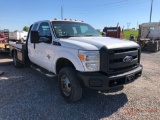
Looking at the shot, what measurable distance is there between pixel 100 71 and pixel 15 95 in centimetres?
253

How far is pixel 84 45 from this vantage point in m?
3.75

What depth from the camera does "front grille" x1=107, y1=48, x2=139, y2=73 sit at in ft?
12.1

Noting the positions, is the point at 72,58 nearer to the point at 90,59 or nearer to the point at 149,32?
the point at 90,59

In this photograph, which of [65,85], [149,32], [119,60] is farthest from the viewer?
[149,32]

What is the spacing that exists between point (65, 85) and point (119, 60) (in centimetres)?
149

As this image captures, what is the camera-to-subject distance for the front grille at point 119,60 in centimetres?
368

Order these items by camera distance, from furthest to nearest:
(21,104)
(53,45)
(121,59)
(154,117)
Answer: (53,45) < (21,104) < (121,59) < (154,117)

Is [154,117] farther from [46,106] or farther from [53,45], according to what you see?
[53,45]

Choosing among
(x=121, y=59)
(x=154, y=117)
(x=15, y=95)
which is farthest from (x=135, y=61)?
(x=15, y=95)

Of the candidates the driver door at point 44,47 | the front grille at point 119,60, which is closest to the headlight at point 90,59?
the front grille at point 119,60

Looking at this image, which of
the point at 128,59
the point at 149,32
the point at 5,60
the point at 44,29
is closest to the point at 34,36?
the point at 44,29

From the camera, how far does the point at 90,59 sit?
3635mm

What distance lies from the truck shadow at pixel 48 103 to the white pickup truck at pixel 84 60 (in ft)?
1.12

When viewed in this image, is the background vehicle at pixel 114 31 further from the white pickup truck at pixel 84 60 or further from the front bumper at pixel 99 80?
the front bumper at pixel 99 80
